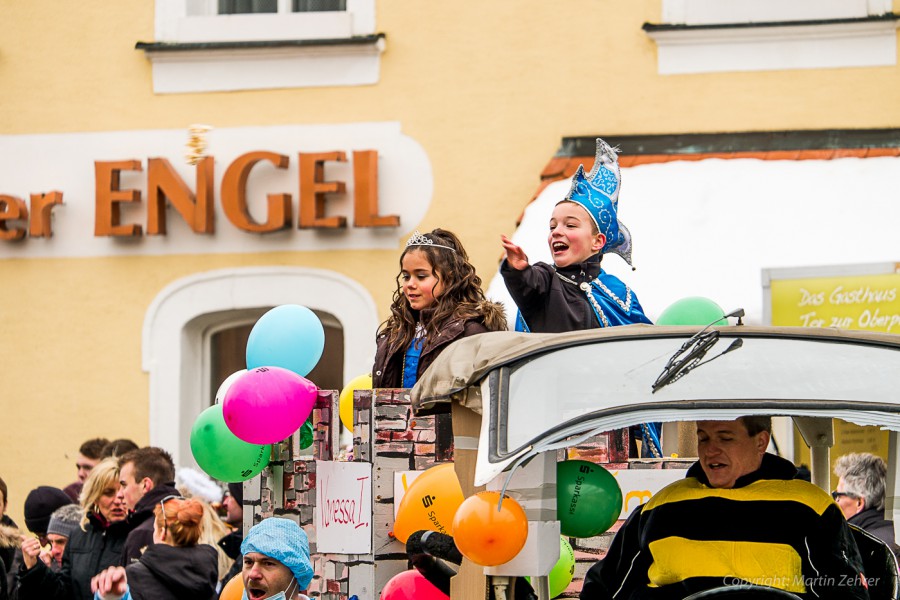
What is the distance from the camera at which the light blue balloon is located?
6102 mm

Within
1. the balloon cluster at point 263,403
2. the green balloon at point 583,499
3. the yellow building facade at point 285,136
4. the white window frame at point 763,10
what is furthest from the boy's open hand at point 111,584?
the white window frame at point 763,10

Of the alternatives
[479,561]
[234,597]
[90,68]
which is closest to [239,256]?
[90,68]

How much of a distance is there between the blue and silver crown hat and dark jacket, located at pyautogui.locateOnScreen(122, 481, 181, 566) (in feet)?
8.50

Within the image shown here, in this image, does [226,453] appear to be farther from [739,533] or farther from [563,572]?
[739,533]

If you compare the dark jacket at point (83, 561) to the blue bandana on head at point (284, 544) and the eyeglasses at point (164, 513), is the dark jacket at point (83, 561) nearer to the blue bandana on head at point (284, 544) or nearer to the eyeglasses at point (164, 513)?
the eyeglasses at point (164, 513)

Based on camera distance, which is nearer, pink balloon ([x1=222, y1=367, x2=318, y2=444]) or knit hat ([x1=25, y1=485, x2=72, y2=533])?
pink balloon ([x1=222, y1=367, x2=318, y2=444])

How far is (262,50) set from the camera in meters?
12.0

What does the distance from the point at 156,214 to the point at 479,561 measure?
8378 mm

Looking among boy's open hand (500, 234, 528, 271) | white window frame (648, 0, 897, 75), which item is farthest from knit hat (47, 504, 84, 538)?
white window frame (648, 0, 897, 75)

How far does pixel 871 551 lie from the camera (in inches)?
178

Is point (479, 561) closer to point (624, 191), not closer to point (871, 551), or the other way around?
point (871, 551)

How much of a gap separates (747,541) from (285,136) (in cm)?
830

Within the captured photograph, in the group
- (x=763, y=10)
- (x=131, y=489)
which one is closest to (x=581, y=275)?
(x=131, y=489)

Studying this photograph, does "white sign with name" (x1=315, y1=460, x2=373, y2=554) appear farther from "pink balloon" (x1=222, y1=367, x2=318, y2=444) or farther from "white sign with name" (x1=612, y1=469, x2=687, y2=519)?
"white sign with name" (x1=612, y1=469, x2=687, y2=519)
